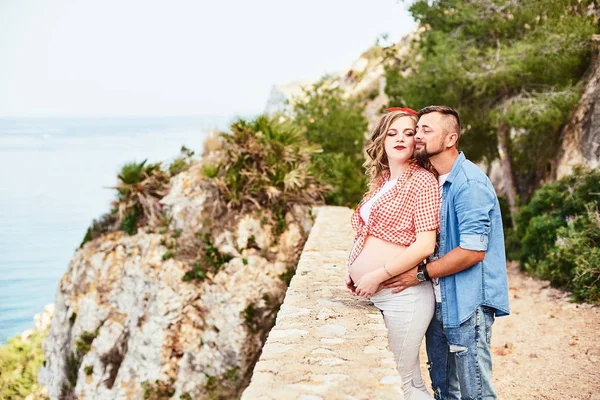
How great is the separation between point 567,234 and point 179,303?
286 inches

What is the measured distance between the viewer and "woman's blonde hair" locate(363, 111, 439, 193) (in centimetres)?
358

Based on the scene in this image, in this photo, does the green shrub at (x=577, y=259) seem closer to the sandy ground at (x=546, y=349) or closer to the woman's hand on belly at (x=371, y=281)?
the sandy ground at (x=546, y=349)

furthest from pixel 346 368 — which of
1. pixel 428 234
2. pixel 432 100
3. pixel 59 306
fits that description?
pixel 59 306

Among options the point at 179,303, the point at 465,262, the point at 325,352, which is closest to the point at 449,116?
the point at 465,262

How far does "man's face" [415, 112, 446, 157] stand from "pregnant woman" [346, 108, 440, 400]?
0.14 meters

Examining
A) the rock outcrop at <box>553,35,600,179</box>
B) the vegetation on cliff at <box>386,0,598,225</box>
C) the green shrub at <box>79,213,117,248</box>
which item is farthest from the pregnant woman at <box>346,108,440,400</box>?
the green shrub at <box>79,213,117,248</box>

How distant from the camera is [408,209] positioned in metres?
3.40

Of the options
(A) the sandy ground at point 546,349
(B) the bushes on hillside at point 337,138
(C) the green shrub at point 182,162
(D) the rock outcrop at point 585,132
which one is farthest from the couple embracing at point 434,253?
(C) the green shrub at point 182,162

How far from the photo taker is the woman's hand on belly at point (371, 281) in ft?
11.3

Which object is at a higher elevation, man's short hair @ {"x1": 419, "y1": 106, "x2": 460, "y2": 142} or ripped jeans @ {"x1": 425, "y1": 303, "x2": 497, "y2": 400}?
man's short hair @ {"x1": 419, "y1": 106, "x2": 460, "y2": 142}

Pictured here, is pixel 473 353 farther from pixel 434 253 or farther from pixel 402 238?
pixel 402 238

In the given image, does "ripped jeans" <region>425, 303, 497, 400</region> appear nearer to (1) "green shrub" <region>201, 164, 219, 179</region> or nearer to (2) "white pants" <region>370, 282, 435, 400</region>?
(2) "white pants" <region>370, 282, 435, 400</region>

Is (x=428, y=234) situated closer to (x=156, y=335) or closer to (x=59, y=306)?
(x=156, y=335)

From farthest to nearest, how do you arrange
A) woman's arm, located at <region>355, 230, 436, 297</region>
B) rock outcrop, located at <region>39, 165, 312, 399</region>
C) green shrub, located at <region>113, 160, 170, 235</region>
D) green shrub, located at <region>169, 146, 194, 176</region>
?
green shrub, located at <region>169, 146, 194, 176</region> < green shrub, located at <region>113, 160, 170, 235</region> < rock outcrop, located at <region>39, 165, 312, 399</region> < woman's arm, located at <region>355, 230, 436, 297</region>
